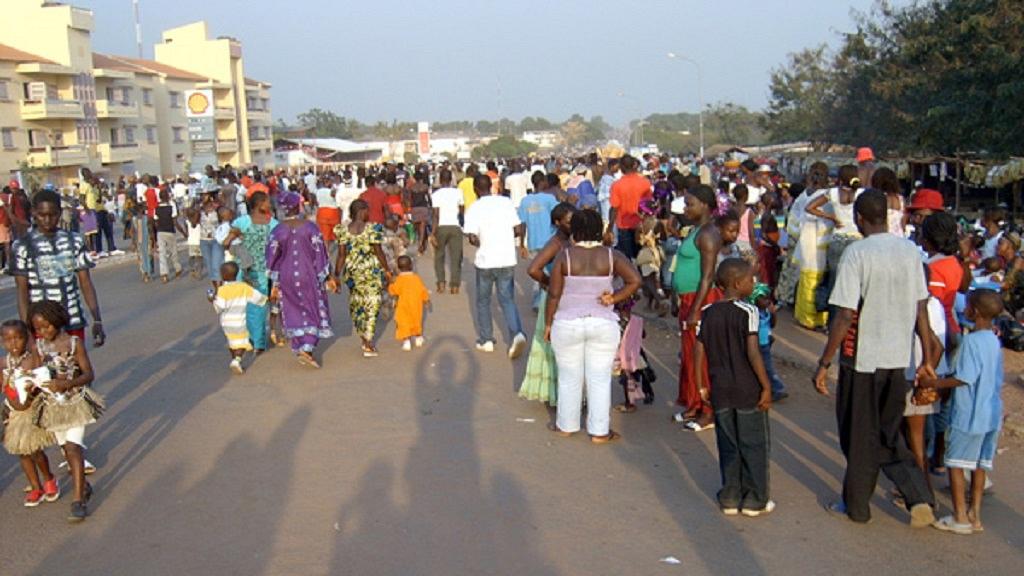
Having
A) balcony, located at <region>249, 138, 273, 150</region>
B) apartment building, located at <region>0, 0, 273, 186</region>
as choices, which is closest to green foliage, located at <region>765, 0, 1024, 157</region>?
apartment building, located at <region>0, 0, 273, 186</region>

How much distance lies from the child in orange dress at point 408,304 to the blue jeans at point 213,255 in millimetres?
4811

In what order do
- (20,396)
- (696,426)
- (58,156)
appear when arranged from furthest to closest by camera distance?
(58,156) → (696,426) → (20,396)

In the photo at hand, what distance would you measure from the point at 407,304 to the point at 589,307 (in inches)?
157

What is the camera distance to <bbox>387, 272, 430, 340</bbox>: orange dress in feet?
33.3

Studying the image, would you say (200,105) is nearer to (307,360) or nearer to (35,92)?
(35,92)

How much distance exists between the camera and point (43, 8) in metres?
50.6

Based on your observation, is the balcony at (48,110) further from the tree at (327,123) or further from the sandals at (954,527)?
the tree at (327,123)

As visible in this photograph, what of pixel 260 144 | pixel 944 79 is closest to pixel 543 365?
pixel 944 79

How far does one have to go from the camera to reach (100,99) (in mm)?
54188

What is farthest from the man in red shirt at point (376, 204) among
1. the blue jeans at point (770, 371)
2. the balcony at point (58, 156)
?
the balcony at point (58, 156)

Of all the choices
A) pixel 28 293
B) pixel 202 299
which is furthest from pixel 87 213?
pixel 28 293

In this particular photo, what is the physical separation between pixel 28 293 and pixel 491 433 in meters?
3.49

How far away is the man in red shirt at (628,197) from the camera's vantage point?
1232cm

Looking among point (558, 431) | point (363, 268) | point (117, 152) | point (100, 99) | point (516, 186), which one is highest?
point (100, 99)
